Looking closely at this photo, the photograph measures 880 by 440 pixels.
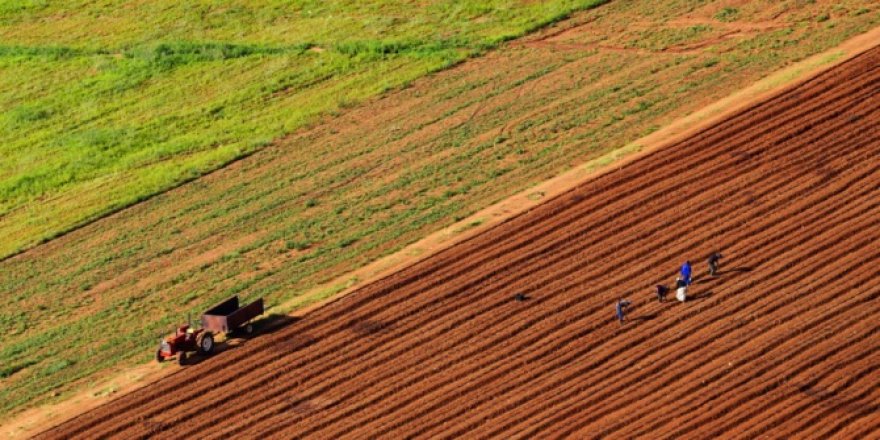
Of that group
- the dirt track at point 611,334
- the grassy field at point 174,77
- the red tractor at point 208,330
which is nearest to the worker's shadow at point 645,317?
the dirt track at point 611,334

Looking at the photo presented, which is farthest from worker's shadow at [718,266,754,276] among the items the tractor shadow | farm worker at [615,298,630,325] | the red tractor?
the red tractor

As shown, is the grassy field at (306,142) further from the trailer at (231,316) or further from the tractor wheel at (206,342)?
the tractor wheel at (206,342)

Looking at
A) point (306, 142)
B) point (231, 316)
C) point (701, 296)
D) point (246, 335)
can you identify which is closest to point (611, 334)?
point (701, 296)

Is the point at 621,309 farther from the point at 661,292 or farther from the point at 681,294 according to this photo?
the point at 681,294

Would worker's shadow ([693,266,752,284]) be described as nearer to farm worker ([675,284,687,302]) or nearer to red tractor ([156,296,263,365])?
farm worker ([675,284,687,302])

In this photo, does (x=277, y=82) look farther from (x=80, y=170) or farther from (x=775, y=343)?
(x=775, y=343)

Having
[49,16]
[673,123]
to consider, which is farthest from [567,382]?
[49,16]
